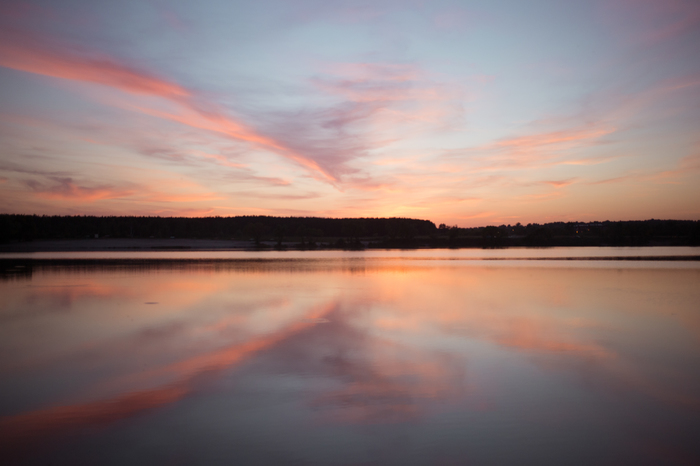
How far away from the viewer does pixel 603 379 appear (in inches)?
297

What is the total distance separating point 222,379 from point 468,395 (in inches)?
159

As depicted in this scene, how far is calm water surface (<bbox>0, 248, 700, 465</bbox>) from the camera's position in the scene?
17.0 feet

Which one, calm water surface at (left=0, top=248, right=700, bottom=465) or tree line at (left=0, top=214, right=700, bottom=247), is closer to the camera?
calm water surface at (left=0, top=248, right=700, bottom=465)

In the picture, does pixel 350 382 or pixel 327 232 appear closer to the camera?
pixel 350 382

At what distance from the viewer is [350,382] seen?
24.0 ft

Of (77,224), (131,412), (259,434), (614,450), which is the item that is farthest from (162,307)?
(77,224)

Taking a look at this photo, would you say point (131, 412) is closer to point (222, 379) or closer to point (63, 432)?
point (63, 432)

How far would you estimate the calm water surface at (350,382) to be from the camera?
518cm

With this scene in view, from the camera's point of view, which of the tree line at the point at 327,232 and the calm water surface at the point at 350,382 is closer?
the calm water surface at the point at 350,382

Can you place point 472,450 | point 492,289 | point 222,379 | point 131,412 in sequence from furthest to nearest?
1. point 492,289
2. point 222,379
3. point 131,412
4. point 472,450

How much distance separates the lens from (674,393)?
6883 millimetres

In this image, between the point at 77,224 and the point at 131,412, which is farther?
the point at 77,224

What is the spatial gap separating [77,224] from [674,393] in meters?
151

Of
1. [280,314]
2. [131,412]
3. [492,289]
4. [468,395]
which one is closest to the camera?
[131,412]
